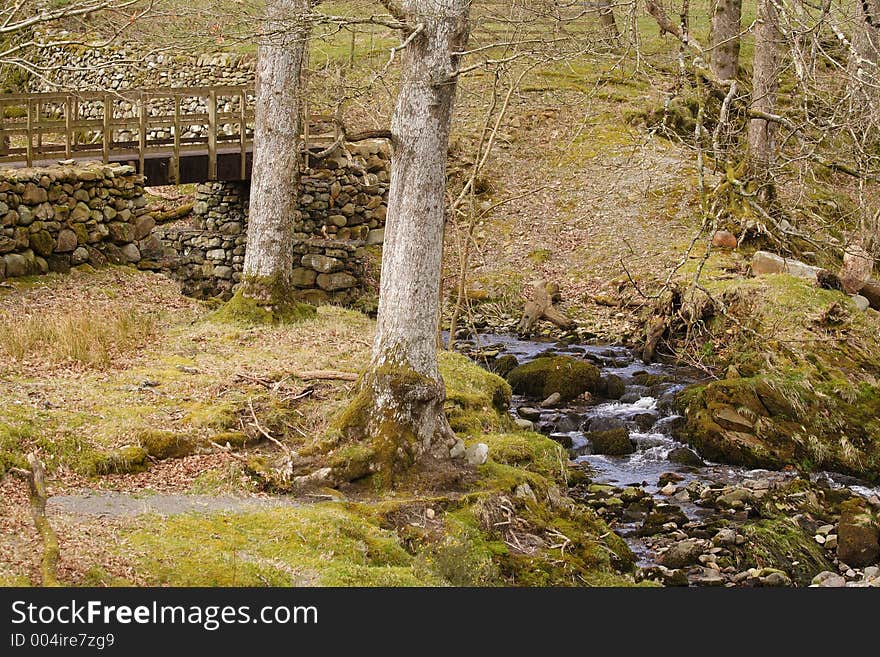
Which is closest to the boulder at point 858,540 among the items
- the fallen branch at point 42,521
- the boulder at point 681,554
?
the boulder at point 681,554

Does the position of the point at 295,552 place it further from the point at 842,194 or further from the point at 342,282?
the point at 842,194

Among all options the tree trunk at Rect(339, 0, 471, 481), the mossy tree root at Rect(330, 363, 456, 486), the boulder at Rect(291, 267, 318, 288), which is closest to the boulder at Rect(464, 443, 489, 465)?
the mossy tree root at Rect(330, 363, 456, 486)

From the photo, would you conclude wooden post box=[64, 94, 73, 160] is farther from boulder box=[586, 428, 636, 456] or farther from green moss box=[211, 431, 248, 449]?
boulder box=[586, 428, 636, 456]

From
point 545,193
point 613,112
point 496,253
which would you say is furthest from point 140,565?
point 613,112

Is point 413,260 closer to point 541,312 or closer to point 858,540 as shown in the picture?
point 858,540

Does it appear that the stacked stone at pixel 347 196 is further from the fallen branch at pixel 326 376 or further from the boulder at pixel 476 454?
the boulder at pixel 476 454

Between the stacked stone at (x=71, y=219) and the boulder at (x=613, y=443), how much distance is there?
9.04 metres

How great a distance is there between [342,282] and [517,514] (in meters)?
10.2

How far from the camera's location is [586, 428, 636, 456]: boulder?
11789mm

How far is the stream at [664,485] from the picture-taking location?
8789 mm

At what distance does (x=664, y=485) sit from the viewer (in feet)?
35.5

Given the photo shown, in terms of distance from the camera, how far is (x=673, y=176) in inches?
853

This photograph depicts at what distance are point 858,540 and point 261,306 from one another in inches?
314

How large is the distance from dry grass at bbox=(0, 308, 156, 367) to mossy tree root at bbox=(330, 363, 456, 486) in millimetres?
3426
